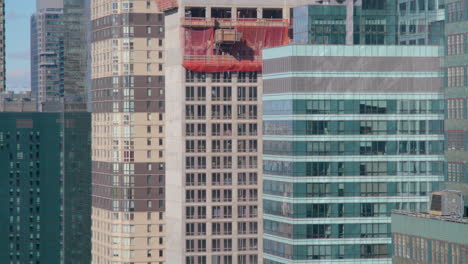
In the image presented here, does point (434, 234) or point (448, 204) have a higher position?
point (448, 204)

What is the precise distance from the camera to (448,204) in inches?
7618

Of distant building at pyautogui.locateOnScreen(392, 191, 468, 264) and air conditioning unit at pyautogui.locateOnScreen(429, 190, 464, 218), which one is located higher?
air conditioning unit at pyautogui.locateOnScreen(429, 190, 464, 218)

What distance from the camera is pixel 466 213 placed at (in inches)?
7785

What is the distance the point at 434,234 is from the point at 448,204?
229 inches

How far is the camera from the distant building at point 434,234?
18556 cm

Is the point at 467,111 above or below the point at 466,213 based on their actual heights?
above

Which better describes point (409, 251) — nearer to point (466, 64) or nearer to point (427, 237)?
point (427, 237)

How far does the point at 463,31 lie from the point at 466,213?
28.1 m

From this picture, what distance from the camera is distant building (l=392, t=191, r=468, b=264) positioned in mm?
185562

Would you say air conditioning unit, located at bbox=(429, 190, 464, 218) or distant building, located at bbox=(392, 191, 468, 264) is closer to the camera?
distant building, located at bbox=(392, 191, 468, 264)

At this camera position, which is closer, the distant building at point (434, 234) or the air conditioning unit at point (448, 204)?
the distant building at point (434, 234)

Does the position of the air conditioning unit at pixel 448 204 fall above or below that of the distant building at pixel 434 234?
above

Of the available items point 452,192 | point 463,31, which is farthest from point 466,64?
point 452,192

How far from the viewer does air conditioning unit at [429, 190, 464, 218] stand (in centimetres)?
19288
